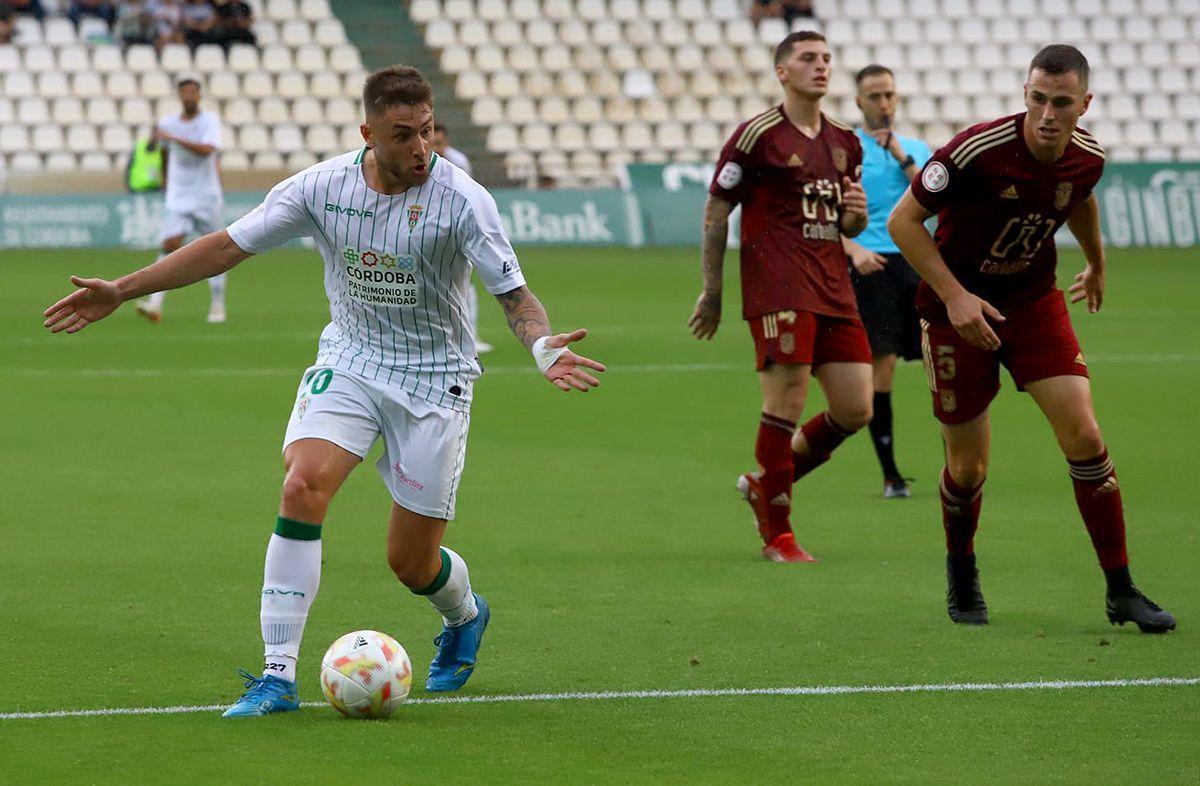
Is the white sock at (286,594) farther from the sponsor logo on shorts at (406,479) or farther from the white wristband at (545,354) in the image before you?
the white wristband at (545,354)

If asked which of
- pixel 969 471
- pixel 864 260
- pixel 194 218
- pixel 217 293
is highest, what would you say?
pixel 864 260

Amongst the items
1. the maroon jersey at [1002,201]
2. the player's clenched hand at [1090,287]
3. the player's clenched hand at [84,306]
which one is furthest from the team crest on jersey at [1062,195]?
the player's clenched hand at [84,306]

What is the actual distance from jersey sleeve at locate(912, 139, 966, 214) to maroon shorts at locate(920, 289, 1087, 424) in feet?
1.56

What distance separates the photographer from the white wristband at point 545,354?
19.0 ft

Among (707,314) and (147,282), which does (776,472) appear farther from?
(147,282)

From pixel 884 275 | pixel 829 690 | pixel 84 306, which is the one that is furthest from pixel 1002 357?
pixel 884 275

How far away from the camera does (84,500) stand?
10.3 metres

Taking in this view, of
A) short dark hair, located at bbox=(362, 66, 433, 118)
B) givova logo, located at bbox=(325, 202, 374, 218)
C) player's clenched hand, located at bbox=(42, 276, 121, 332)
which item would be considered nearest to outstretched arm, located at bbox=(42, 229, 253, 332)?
player's clenched hand, located at bbox=(42, 276, 121, 332)

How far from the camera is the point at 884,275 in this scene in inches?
428

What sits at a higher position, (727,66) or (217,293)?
(727,66)

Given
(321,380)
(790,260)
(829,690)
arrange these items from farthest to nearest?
(790,260)
(829,690)
(321,380)

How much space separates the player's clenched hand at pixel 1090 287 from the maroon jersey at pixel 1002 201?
509 mm

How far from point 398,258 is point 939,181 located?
2049mm

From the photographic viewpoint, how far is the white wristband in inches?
228
